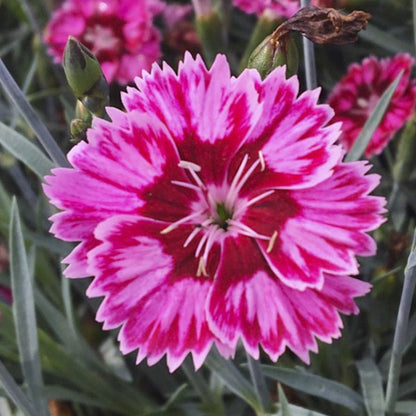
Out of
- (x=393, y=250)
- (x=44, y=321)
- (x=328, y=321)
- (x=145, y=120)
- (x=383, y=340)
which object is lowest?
(x=44, y=321)

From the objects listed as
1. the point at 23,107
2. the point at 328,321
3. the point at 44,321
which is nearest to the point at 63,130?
the point at 44,321

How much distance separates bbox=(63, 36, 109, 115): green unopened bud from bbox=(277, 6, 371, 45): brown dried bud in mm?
198

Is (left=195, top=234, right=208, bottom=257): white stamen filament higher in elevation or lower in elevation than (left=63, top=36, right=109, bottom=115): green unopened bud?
lower

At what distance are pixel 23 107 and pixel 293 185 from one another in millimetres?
276

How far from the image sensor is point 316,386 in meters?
0.85

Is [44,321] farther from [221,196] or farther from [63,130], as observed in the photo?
[221,196]

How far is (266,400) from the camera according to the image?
84 centimetres

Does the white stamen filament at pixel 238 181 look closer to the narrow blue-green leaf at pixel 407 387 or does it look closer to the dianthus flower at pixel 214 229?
the dianthus flower at pixel 214 229

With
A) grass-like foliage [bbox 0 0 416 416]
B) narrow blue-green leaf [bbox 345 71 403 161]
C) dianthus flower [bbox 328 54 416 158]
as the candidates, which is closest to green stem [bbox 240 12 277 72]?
grass-like foliage [bbox 0 0 416 416]

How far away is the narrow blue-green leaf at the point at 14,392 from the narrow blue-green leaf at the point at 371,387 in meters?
0.37

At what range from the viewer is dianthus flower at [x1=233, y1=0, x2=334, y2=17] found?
113 centimetres

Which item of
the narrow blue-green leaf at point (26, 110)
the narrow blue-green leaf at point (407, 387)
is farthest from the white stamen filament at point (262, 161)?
the narrow blue-green leaf at point (407, 387)

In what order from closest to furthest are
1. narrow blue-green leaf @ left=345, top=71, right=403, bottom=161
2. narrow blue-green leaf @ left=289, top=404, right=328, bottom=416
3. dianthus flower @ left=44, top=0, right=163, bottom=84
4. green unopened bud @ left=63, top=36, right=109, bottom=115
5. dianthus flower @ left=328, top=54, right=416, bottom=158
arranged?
green unopened bud @ left=63, top=36, right=109, bottom=115, narrow blue-green leaf @ left=289, top=404, right=328, bottom=416, narrow blue-green leaf @ left=345, top=71, right=403, bottom=161, dianthus flower @ left=328, top=54, right=416, bottom=158, dianthus flower @ left=44, top=0, right=163, bottom=84

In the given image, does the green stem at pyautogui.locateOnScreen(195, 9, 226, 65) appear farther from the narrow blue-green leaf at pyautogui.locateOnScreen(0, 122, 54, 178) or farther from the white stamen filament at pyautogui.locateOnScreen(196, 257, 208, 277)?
the white stamen filament at pyautogui.locateOnScreen(196, 257, 208, 277)
